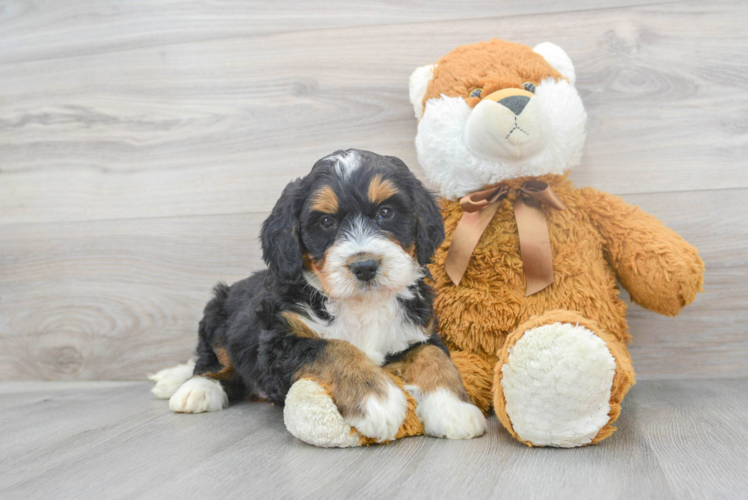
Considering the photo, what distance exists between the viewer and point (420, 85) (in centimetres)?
207

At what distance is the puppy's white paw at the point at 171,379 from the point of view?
2232 millimetres

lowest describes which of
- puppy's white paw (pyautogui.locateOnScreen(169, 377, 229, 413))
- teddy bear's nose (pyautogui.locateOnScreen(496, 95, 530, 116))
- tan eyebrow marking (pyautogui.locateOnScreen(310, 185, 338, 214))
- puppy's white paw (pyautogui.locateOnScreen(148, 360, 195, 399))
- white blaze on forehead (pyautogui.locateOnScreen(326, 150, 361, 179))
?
puppy's white paw (pyautogui.locateOnScreen(148, 360, 195, 399))

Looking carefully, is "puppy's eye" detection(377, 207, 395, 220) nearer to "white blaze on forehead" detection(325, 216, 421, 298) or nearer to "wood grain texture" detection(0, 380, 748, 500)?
"white blaze on forehead" detection(325, 216, 421, 298)

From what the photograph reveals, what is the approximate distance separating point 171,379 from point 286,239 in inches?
41.3

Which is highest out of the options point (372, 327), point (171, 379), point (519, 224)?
point (519, 224)

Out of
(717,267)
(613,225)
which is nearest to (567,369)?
(613,225)

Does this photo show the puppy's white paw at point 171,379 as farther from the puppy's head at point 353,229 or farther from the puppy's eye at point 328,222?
the puppy's eye at point 328,222

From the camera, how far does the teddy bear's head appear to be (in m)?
1.74

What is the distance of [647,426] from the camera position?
1576 mm

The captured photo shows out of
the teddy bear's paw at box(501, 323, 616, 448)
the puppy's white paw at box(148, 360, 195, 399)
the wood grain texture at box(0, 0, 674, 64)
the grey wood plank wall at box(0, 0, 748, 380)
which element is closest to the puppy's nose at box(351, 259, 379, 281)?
the teddy bear's paw at box(501, 323, 616, 448)

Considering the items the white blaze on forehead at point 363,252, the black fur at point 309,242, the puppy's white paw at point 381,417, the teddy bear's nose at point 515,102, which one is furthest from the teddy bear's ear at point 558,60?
the puppy's white paw at point 381,417

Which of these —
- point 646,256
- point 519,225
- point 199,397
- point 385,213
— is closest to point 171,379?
point 199,397

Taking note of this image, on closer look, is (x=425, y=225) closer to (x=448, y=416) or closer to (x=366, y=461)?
(x=448, y=416)

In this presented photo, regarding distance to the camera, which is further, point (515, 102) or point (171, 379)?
point (171, 379)
